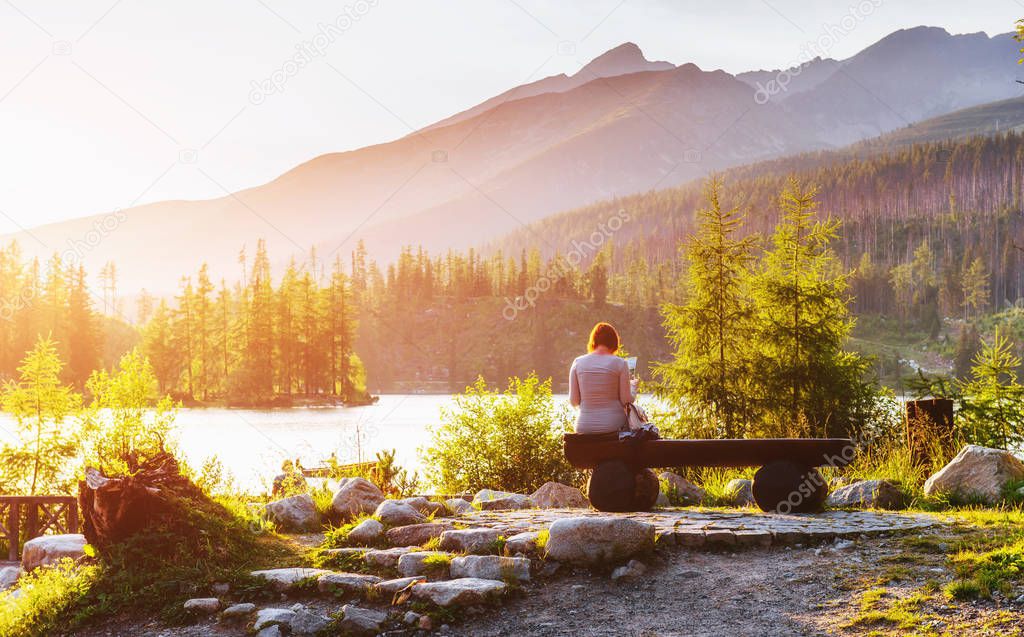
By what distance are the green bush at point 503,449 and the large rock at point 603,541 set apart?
22.7ft

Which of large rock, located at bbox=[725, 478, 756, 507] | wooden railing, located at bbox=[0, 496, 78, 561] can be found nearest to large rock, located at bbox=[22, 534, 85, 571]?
wooden railing, located at bbox=[0, 496, 78, 561]

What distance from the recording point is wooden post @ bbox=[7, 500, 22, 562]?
16750 millimetres

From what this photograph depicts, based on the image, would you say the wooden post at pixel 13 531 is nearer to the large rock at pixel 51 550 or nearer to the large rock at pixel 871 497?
the large rock at pixel 51 550

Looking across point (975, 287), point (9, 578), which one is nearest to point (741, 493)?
point (9, 578)

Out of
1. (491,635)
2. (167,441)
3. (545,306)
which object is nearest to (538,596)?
(491,635)

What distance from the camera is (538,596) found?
7199 millimetres

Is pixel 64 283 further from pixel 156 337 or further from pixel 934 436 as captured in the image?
pixel 934 436

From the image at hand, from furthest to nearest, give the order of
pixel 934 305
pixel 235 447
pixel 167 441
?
1. pixel 934 305
2. pixel 235 447
3. pixel 167 441

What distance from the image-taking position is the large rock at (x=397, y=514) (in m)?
9.39

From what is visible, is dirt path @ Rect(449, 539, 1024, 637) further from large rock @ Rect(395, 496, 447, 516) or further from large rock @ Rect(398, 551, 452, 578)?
large rock @ Rect(395, 496, 447, 516)

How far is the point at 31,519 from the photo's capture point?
17234mm

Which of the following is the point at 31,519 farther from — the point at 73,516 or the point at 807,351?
the point at 807,351

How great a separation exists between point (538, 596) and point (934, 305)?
138 meters

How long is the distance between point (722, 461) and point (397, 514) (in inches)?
150
